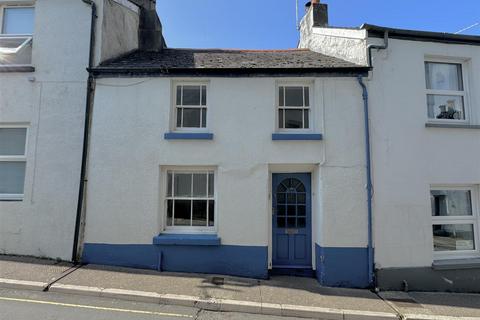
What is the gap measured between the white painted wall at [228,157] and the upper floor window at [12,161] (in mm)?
1848

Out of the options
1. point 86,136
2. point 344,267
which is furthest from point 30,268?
point 344,267

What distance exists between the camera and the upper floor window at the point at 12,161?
786 cm

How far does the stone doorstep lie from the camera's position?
5598 mm

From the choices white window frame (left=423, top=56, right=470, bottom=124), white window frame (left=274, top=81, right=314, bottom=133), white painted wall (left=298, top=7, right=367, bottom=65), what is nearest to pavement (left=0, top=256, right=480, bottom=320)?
white window frame (left=274, top=81, right=314, bottom=133)

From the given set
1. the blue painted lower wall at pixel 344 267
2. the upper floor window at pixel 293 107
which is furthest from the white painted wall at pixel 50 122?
the blue painted lower wall at pixel 344 267

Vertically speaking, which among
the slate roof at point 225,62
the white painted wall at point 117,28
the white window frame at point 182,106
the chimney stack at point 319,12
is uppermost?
the chimney stack at point 319,12

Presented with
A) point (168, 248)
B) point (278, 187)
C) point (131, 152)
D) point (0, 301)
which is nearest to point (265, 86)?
point (278, 187)

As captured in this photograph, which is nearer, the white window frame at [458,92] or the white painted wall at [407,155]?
the white painted wall at [407,155]

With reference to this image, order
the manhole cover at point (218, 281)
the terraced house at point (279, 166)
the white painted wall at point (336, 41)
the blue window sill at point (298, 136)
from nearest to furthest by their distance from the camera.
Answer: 1. the manhole cover at point (218, 281)
2. the terraced house at point (279, 166)
3. the blue window sill at point (298, 136)
4. the white painted wall at point (336, 41)

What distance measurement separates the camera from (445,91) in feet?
25.6

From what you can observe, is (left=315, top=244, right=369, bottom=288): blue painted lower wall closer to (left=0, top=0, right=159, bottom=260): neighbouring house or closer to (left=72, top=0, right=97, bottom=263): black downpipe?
(left=72, top=0, right=97, bottom=263): black downpipe

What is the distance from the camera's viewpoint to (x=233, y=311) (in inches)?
222

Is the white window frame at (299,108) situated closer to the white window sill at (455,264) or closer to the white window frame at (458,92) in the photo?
the white window frame at (458,92)

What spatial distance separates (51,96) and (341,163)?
23.0 ft
